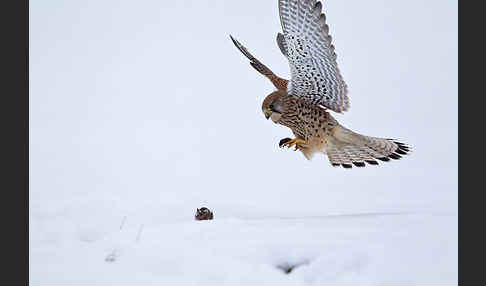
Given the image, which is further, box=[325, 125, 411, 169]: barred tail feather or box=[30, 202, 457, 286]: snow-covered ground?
box=[325, 125, 411, 169]: barred tail feather

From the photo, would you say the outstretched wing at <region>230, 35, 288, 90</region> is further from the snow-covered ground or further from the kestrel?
the snow-covered ground

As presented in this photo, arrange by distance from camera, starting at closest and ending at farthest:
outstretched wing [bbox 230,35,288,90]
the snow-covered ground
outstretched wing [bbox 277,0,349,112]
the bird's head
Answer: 1. the snow-covered ground
2. outstretched wing [bbox 277,0,349,112]
3. the bird's head
4. outstretched wing [bbox 230,35,288,90]

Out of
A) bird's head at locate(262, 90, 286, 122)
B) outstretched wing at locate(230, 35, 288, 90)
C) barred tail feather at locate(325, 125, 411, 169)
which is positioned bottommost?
barred tail feather at locate(325, 125, 411, 169)

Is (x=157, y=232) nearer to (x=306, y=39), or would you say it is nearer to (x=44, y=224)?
(x=44, y=224)

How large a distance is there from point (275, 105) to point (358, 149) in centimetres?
58

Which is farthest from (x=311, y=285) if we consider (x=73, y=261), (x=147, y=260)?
(x=73, y=261)

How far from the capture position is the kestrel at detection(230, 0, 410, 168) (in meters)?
2.70

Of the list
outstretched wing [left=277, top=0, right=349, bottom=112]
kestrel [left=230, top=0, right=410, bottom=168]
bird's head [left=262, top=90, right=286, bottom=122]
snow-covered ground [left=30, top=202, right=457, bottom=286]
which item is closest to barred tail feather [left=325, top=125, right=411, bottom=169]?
kestrel [left=230, top=0, right=410, bottom=168]

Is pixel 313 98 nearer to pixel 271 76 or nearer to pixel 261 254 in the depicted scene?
pixel 271 76

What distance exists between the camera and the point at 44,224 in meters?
2.95

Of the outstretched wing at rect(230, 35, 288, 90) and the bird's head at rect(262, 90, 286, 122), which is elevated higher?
the outstretched wing at rect(230, 35, 288, 90)

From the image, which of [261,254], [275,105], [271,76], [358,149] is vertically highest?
[271,76]

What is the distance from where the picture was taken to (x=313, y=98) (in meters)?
3.01

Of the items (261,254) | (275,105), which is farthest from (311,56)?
(261,254)
